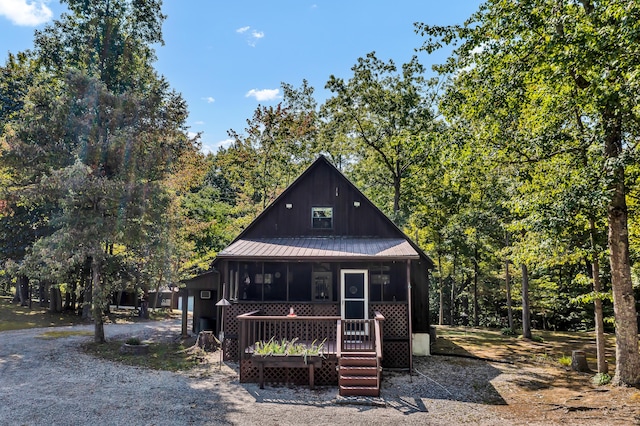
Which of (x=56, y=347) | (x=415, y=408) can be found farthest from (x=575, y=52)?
(x=56, y=347)

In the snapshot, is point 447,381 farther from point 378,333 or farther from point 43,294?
point 43,294

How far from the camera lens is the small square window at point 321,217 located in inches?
664

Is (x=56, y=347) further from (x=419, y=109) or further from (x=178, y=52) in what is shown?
(x=419, y=109)

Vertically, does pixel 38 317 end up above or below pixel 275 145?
below

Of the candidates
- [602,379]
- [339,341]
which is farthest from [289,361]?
[602,379]

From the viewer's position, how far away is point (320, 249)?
48.3 ft

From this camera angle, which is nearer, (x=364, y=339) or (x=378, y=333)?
(x=378, y=333)

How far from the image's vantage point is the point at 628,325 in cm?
1099

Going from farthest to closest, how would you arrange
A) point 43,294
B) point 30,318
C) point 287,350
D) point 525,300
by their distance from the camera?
point 43,294
point 30,318
point 525,300
point 287,350

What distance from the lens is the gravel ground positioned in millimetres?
8641

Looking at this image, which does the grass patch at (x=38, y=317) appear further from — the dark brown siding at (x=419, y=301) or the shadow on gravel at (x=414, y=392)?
the dark brown siding at (x=419, y=301)

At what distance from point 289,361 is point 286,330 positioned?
3.61ft

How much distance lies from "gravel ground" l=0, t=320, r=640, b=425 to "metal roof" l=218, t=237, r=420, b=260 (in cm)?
379

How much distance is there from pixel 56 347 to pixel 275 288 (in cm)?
894
